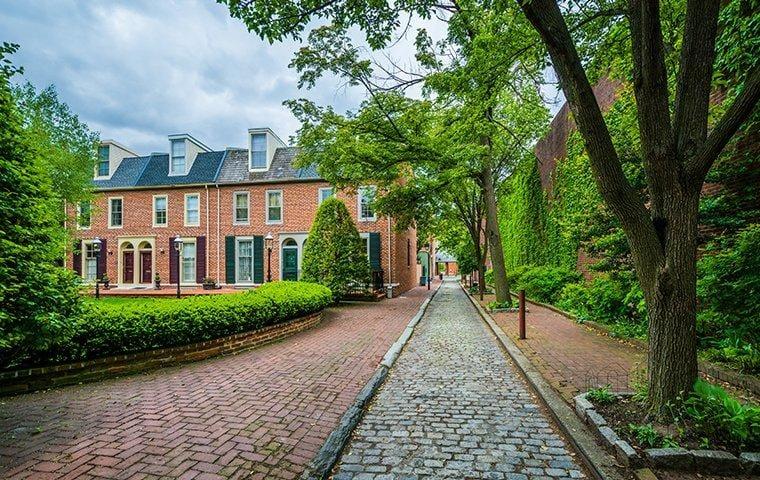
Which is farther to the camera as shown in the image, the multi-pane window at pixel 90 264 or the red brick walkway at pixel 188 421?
the multi-pane window at pixel 90 264

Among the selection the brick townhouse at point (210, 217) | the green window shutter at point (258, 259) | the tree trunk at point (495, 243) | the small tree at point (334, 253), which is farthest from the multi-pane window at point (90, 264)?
the tree trunk at point (495, 243)

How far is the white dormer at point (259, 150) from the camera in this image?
21.0m

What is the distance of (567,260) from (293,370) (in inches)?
498

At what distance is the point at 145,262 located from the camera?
21797mm

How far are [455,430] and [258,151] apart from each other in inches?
804

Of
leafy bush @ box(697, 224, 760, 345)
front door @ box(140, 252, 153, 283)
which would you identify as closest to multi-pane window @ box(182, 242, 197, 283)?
front door @ box(140, 252, 153, 283)

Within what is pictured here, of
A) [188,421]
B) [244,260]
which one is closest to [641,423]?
[188,421]

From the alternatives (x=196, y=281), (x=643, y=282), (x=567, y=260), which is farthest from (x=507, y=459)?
(x=196, y=281)

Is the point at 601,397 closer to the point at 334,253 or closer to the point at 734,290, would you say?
the point at 734,290

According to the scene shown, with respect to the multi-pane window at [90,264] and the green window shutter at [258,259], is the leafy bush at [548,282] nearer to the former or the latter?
the green window shutter at [258,259]

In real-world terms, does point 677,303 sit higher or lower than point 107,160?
lower

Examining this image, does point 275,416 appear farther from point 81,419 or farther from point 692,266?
point 692,266

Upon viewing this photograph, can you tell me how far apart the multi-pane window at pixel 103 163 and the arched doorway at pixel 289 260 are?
12706mm

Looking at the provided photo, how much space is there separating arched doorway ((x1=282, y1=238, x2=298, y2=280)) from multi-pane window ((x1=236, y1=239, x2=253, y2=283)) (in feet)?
6.23
